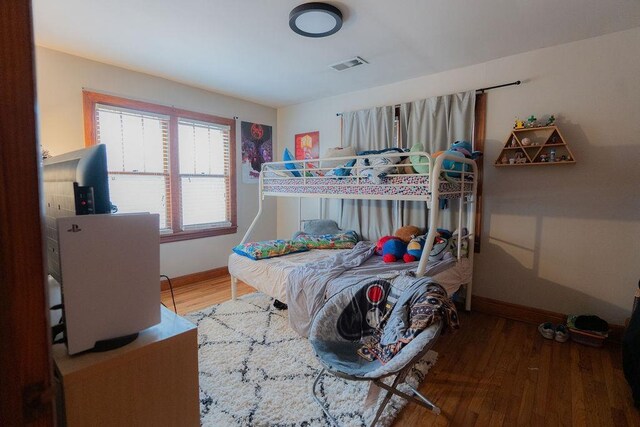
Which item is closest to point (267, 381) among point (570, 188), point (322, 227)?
point (322, 227)

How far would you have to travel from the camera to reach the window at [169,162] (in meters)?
3.11

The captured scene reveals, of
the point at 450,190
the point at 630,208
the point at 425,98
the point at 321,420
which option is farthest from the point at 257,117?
the point at 630,208

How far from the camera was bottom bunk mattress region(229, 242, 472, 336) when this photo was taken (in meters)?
2.24

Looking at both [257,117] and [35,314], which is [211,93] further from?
[35,314]

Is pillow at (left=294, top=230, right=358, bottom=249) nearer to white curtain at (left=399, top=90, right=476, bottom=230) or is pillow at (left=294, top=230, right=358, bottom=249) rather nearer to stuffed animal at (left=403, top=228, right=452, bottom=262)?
white curtain at (left=399, top=90, right=476, bottom=230)

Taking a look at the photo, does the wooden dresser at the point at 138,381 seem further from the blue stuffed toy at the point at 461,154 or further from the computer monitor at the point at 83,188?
the blue stuffed toy at the point at 461,154

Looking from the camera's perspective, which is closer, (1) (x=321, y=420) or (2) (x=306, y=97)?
(1) (x=321, y=420)

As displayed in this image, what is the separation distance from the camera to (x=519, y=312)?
280 cm

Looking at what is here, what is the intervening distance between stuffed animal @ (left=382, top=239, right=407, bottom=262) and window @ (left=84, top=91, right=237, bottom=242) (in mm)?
2319

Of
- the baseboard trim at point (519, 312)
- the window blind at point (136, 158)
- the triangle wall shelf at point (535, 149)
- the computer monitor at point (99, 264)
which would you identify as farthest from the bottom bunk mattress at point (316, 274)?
the computer monitor at point (99, 264)

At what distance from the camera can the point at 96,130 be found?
2.99 meters

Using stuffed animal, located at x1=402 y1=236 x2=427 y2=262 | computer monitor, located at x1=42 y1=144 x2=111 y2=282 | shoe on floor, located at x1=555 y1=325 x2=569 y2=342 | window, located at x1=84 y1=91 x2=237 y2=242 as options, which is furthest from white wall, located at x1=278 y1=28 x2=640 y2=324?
computer monitor, located at x1=42 y1=144 x2=111 y2=282

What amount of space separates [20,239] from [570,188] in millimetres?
3317

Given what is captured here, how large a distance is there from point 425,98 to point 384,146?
66 cm
